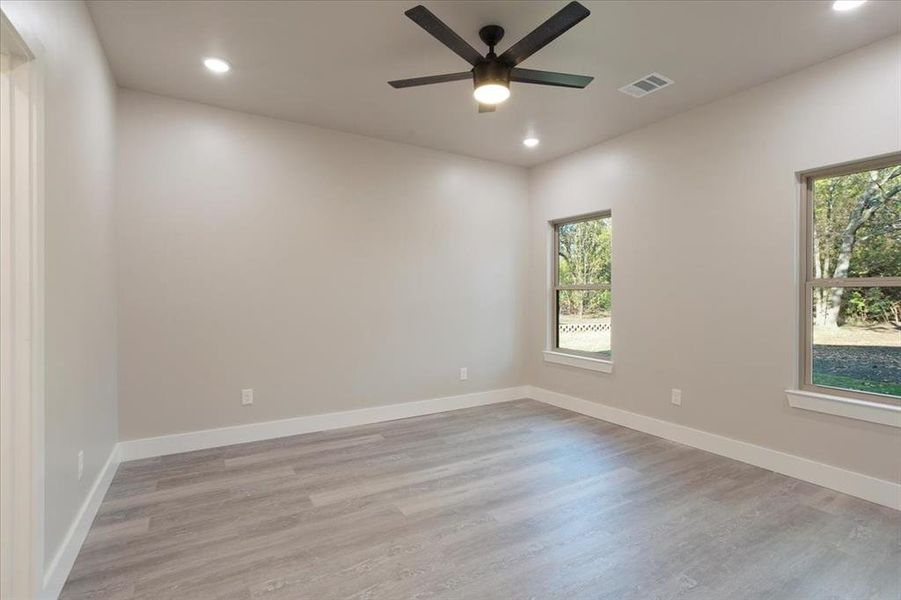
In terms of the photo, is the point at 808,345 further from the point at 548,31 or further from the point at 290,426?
the point at 290,426

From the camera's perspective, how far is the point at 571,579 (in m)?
1.87

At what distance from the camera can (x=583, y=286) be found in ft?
15.5

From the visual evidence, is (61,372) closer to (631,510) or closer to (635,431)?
(631,510)

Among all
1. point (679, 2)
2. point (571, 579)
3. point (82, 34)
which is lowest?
point (571, 579)

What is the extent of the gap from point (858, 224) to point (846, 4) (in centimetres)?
132

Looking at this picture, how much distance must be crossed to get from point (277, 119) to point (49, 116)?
2.20 m

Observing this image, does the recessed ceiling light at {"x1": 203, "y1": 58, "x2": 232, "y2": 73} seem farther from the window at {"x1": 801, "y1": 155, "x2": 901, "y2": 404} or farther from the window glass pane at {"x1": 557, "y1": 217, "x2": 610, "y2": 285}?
the window at {"x1": 801, "y1": 155, "x2": 901, "y2": 404}

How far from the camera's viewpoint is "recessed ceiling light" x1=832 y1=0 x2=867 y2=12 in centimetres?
223

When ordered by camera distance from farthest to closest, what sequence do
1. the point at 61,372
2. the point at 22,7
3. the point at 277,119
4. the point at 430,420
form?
the point at 430,420
the point at 277,119
the point at 61,372
the point at 22,7

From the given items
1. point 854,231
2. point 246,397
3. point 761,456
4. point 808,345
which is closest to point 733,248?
point 854,231

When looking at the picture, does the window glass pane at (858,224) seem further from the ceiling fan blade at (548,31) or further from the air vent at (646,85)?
the ceiling fan blade at (548,31)

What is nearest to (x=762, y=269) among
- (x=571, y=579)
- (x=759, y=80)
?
(x=759, y=80)

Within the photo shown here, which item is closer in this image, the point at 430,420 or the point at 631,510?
the point at 631,510

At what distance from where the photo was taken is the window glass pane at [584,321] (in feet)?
14.7
